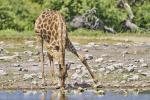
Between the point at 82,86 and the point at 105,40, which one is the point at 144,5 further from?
the point at 82,86

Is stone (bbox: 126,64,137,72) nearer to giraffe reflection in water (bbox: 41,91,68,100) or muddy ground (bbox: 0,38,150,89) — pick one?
muddy ground (bbox: 0,38,150,89)

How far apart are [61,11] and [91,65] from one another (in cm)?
1142

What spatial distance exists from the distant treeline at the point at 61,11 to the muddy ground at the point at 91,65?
3.72 metres

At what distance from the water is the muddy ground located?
2.04 feet

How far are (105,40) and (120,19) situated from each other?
14.1 feet

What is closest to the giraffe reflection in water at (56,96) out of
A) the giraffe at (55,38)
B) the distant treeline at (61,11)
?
the giraffe at (55,38)

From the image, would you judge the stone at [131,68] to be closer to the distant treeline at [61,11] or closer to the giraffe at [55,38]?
the giraffe at [55,38]

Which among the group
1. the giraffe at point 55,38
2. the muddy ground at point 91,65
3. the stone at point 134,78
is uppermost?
the giraffe at point 55,38

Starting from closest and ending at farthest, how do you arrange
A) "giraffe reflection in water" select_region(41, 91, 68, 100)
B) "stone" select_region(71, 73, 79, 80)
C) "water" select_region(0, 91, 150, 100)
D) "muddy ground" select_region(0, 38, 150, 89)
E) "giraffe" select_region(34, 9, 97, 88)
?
"giraffe reflection in water" select_region(41, 91, 68, 100), "water" select_region(0, 91, 150, 100), "giraffe" select_region(34, 9, 97, 88), "muddy ground" select_region(0, 38, 150, 89), "stone" select_region(71, 73, 79, 80)

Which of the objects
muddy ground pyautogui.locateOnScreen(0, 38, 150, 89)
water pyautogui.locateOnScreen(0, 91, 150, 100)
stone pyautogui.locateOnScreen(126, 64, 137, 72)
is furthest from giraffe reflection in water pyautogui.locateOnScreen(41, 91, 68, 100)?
stone pyautogui.locateOnScreen(126, 64, 137, 72)

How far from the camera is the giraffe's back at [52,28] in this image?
15008 mm

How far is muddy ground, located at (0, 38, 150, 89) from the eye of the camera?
16.2 metres

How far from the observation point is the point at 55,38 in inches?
602

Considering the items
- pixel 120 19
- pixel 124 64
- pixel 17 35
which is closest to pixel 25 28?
pixel 17 35
